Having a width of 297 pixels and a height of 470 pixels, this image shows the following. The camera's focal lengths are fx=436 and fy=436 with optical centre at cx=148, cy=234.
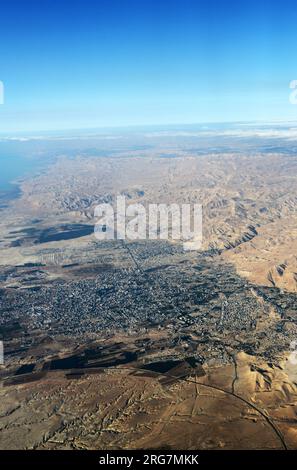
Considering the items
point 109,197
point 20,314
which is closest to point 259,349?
point 20,314

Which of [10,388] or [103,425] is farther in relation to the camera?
[10,388]

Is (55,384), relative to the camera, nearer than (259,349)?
Yes

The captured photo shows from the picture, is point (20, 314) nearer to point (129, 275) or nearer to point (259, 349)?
point (129, 275)

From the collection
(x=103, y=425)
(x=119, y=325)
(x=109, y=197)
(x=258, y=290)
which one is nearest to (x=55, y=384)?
(x=103, y=425)

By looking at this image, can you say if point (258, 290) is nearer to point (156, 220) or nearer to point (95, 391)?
point (95, 391)

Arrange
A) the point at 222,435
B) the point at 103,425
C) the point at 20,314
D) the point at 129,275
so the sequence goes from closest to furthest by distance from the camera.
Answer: the point at 222,435 → the point at 103,425 → the point at 20,314 → the point at 129,275

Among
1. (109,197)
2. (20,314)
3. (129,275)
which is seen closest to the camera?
(20,314)

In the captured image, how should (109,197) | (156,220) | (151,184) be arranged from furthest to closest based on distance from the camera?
(151,184)
(109,197)
(156,220)

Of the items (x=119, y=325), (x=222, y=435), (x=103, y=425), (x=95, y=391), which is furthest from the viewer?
(x=119, y=325)

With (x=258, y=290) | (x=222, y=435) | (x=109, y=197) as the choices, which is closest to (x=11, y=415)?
(x=222, y=435)
